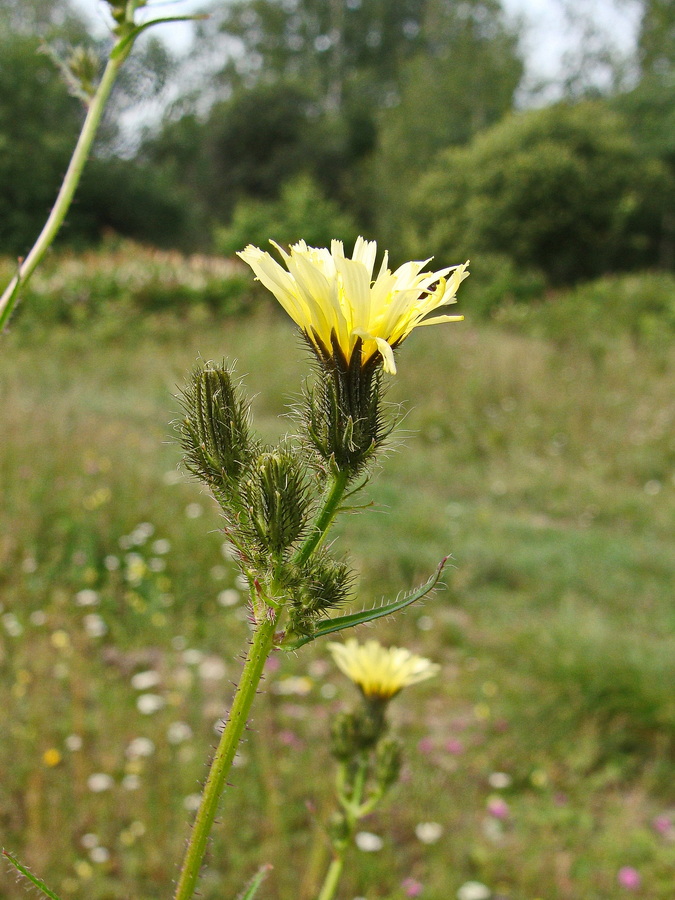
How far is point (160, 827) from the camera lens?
2424 mm

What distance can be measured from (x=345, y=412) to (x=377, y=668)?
695 mm

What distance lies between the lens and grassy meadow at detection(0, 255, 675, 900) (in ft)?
8.04

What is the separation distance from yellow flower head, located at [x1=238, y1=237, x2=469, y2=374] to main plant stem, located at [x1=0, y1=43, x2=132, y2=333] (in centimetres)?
17

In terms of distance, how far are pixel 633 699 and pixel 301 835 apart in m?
1.62

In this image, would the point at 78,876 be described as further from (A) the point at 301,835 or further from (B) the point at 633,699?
(B) the point at 633,699

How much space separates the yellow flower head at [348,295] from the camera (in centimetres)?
64

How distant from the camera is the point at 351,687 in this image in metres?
3.30

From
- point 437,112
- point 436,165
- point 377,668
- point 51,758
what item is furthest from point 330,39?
point 377,668

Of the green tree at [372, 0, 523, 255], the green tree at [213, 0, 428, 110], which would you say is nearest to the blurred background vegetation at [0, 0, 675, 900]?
the green tree at [372, 0, 523, 255]

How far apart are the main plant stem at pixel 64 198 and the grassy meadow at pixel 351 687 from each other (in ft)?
0.86

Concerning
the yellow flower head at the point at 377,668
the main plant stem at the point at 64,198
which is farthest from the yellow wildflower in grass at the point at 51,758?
the main plant stem at the point at 64,198

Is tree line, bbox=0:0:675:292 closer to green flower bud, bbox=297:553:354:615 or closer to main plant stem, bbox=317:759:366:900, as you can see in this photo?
main plant stem, bbox=317:759:366:900

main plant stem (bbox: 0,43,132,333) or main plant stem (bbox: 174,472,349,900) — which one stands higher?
main plant stem (bbox: 0,43,132,333)

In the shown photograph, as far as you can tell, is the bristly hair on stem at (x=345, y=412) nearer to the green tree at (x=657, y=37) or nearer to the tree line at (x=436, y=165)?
the tree line at (x=436, y=165)
